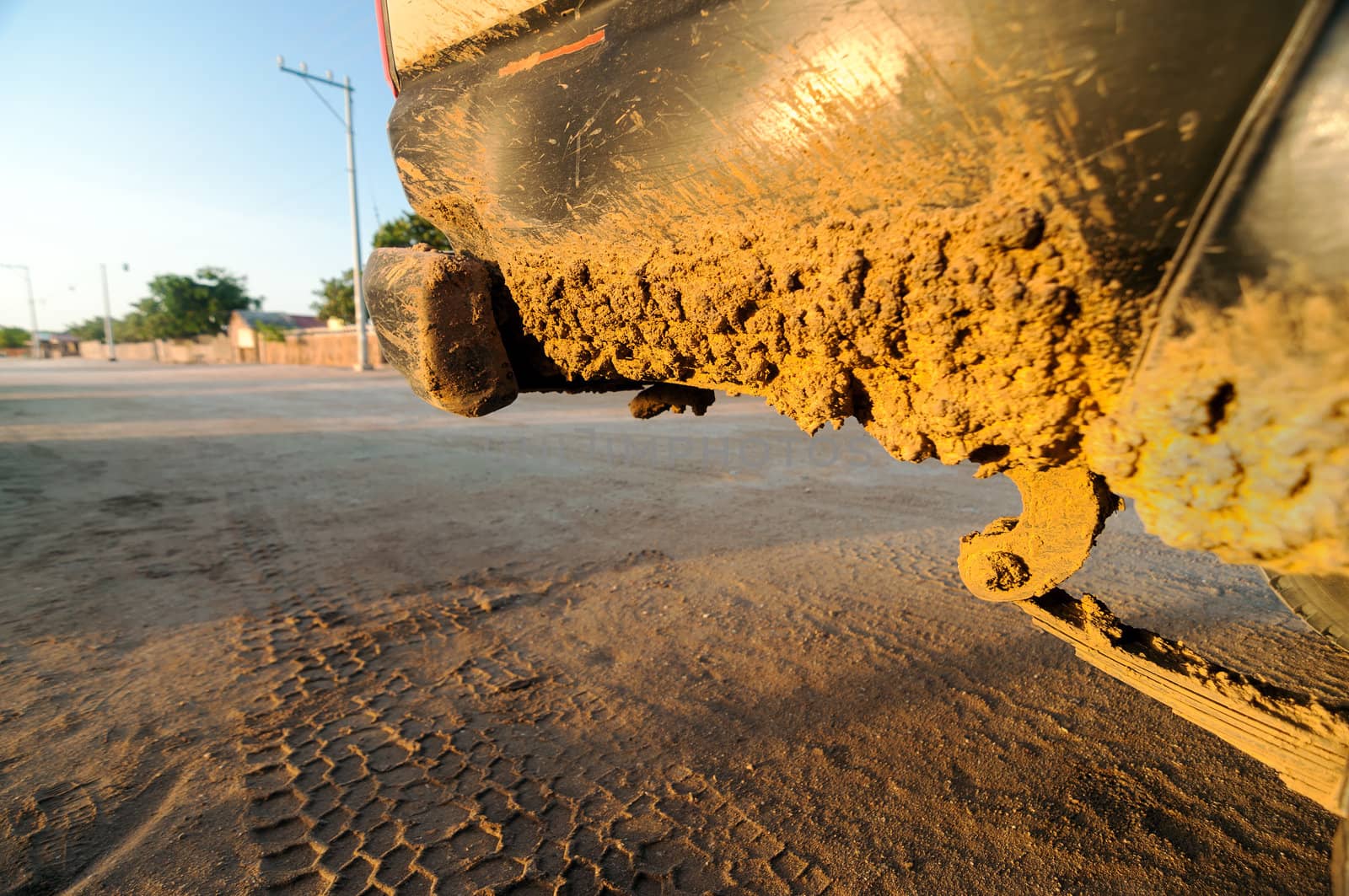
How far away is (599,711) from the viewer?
2.25 m

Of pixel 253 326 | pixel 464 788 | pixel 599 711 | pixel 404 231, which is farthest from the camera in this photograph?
pixel 253 326

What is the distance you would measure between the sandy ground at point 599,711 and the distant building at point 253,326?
38754 millimetres

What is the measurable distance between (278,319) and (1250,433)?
60.3 m

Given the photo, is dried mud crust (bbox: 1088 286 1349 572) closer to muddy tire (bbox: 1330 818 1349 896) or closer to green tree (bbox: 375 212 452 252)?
muddy tire (bbox: 1330 818 1349 896)

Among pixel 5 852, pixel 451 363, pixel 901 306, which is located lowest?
pixel 5 852

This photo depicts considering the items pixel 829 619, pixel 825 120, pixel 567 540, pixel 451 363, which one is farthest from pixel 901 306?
pixel 567 540

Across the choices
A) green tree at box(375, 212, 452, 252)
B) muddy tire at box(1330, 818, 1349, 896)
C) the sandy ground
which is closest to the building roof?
green tree at box(375, 212, 452, 252)

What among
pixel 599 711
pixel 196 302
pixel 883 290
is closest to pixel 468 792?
pixel 599 711

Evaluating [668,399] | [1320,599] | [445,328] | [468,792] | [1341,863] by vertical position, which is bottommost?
[468,792]

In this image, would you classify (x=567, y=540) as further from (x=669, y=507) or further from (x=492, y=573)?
(x=669, y=507)

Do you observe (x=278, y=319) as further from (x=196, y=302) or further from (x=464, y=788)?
(x=464, y=788)

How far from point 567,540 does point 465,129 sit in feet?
10.1

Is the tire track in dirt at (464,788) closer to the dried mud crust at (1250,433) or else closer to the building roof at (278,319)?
the dried mud crust at (1250,433)

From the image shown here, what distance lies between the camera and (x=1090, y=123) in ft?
2.33
